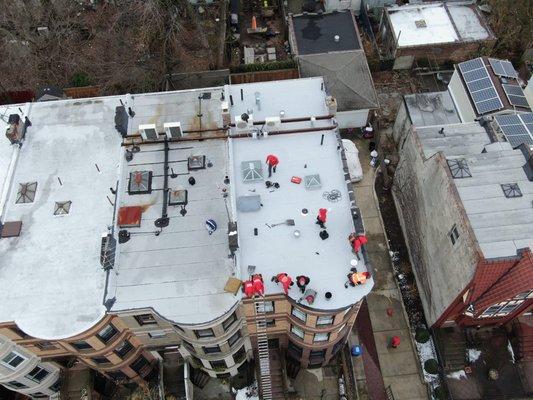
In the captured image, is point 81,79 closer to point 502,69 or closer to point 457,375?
point 502,69

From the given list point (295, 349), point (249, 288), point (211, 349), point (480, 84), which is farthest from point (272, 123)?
point (480, 84)

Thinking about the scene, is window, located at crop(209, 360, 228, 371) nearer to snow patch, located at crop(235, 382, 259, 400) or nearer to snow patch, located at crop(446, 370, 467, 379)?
snow patch, located at crop(235, 382, 259, 400)

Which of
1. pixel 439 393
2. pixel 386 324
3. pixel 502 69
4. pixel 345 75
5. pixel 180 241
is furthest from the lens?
pixel 345 75

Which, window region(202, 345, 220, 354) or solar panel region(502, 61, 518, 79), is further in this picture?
solar panel region(502, 61, 518, 79)

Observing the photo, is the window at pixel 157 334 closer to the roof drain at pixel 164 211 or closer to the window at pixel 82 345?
the window at pixel 82 345

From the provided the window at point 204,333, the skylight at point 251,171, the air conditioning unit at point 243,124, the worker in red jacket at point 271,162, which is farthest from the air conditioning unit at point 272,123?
the window at point 204,333

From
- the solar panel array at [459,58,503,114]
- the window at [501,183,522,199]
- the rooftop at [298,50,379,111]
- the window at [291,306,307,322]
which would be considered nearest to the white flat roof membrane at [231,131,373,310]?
the window at [291,306,307,322]
